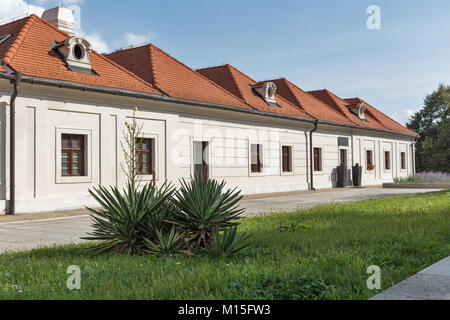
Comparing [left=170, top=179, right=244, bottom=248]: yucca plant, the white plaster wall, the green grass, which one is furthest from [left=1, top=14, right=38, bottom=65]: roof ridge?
[left=170, top=179, right=244, bottom=248]: yucca plant

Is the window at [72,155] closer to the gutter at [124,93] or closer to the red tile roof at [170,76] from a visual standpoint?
the gutter at [124,93]

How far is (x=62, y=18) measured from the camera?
790 inches

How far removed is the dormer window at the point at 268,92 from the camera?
24188mm

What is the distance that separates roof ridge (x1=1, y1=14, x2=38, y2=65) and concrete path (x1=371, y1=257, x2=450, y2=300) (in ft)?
42.2

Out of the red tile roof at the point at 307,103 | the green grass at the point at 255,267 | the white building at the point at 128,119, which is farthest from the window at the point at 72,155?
the red tile roof at the point at 307,103

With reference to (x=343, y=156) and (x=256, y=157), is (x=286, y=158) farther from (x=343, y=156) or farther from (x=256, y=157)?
(x=343, y=156)

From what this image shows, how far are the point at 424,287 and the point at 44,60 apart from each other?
45.4 ft

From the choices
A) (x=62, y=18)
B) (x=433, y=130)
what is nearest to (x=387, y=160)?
(x=433, y=130)

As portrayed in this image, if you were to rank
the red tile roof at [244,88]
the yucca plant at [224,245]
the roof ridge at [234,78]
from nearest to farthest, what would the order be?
the yucca plant at [224,245] → the roof ridge at [234,78] → the red tile roof at [244,88]

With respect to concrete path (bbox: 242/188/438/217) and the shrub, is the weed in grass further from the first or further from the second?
concrete path (bbox: 242/188/438/217)

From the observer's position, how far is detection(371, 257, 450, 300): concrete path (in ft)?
12.0

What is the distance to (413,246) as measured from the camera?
6.13 m

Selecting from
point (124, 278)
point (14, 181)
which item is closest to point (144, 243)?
point (124, 278)

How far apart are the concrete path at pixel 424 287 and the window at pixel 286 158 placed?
774 inches
